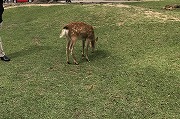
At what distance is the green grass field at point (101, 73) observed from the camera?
26.9ft

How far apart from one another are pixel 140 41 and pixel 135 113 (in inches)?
255

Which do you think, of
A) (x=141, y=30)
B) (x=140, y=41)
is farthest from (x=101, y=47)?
(x=141, y=30)

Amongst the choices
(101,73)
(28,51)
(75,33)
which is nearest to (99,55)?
(75,33)

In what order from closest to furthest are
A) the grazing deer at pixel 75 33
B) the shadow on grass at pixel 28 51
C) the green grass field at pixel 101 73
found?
the green grass field at pixel 101 73 → the grazing deer at pixel 75 33 → the shadow on grass at pixel 28 51

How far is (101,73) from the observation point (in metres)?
10.5

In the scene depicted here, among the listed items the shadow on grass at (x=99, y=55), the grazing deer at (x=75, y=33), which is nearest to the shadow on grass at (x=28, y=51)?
the shadow on grass at (x=99, y=55)

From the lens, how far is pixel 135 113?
8.01 m

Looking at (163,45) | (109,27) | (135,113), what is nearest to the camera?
(135,113)

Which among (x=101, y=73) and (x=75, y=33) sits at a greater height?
(x=75, y=33)

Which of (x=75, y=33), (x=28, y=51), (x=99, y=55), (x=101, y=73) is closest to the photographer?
(x=101, y=73)

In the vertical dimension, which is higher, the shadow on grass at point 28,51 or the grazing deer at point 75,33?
the grazing deer at point 75,33

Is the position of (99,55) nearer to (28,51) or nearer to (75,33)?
(75,33)

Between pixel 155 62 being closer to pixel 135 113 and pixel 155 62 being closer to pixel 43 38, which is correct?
pixel 135 113

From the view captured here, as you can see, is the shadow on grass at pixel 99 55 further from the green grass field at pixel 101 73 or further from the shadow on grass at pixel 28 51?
the shadow on grass at pixel 28 51
